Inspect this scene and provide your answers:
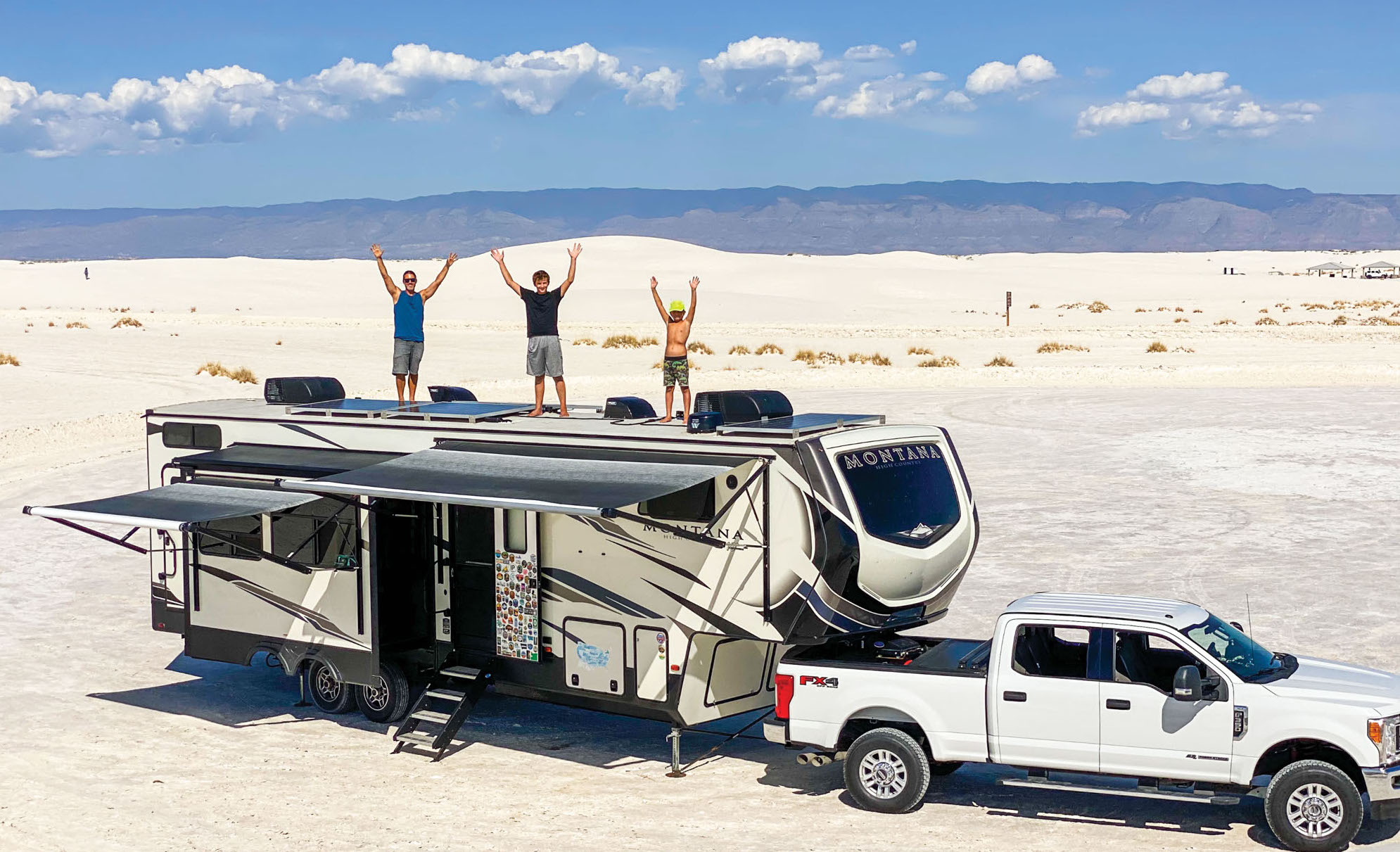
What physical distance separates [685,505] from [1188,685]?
3468mm

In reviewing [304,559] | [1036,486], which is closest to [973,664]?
[304,559]

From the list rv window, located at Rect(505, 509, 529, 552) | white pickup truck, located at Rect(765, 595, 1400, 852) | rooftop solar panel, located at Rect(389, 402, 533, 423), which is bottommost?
white pickup truck, located at Rect(765, 595, 1400, 852)

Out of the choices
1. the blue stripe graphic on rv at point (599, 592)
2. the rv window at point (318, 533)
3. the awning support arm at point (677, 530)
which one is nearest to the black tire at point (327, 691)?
Result: the rv window at point (318, 533)


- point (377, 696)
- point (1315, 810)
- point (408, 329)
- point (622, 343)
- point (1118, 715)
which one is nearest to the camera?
point (1315, 810)

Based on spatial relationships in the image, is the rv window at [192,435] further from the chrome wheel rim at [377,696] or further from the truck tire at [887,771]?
the truck tire at [887,771]

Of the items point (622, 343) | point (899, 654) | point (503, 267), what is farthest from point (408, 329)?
point (622, 343)

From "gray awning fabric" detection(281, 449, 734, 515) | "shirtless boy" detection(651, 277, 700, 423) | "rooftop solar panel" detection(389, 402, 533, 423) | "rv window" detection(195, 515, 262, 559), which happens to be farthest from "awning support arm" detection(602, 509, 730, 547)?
"shirtless boy" detection(651, 277, 700, 423)

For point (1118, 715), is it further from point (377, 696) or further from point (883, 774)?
point (377, 696)

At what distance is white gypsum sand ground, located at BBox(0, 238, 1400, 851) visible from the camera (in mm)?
10148

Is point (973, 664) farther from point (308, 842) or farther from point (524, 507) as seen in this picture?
point (308, 842)

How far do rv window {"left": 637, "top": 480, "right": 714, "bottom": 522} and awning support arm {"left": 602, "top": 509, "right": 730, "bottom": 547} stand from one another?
0.14 feet

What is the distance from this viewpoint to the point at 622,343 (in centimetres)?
5544

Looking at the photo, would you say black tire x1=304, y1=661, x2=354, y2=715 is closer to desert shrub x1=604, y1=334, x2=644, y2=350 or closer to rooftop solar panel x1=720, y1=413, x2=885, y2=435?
rooftop solar panel x1=720, y1=413, x2=885, y2=435

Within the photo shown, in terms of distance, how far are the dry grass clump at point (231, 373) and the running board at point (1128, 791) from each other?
119 ft
